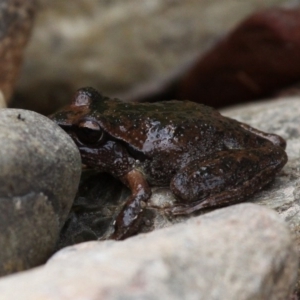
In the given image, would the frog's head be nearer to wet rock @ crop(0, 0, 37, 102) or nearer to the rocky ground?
the rocky ground

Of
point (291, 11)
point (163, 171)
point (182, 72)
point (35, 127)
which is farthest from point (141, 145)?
point (182, 72)

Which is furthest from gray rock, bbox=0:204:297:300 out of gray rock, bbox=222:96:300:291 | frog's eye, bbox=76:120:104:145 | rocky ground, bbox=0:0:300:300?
frog's eye, bbox=76:120:104:145

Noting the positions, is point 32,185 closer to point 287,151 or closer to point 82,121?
point 82,121

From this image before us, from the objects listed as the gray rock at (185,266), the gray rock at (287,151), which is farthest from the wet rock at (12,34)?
the gray rock at (185,266)

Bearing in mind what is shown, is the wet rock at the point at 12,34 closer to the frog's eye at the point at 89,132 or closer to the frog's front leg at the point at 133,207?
the frog's eye at the point at 89,132

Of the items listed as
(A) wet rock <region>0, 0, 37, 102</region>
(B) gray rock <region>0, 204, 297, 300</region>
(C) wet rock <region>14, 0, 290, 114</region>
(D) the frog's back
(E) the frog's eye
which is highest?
(B) gray rock <region>0, 204, 297, 300</region>

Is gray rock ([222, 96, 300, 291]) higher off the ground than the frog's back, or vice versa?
the frog's back
